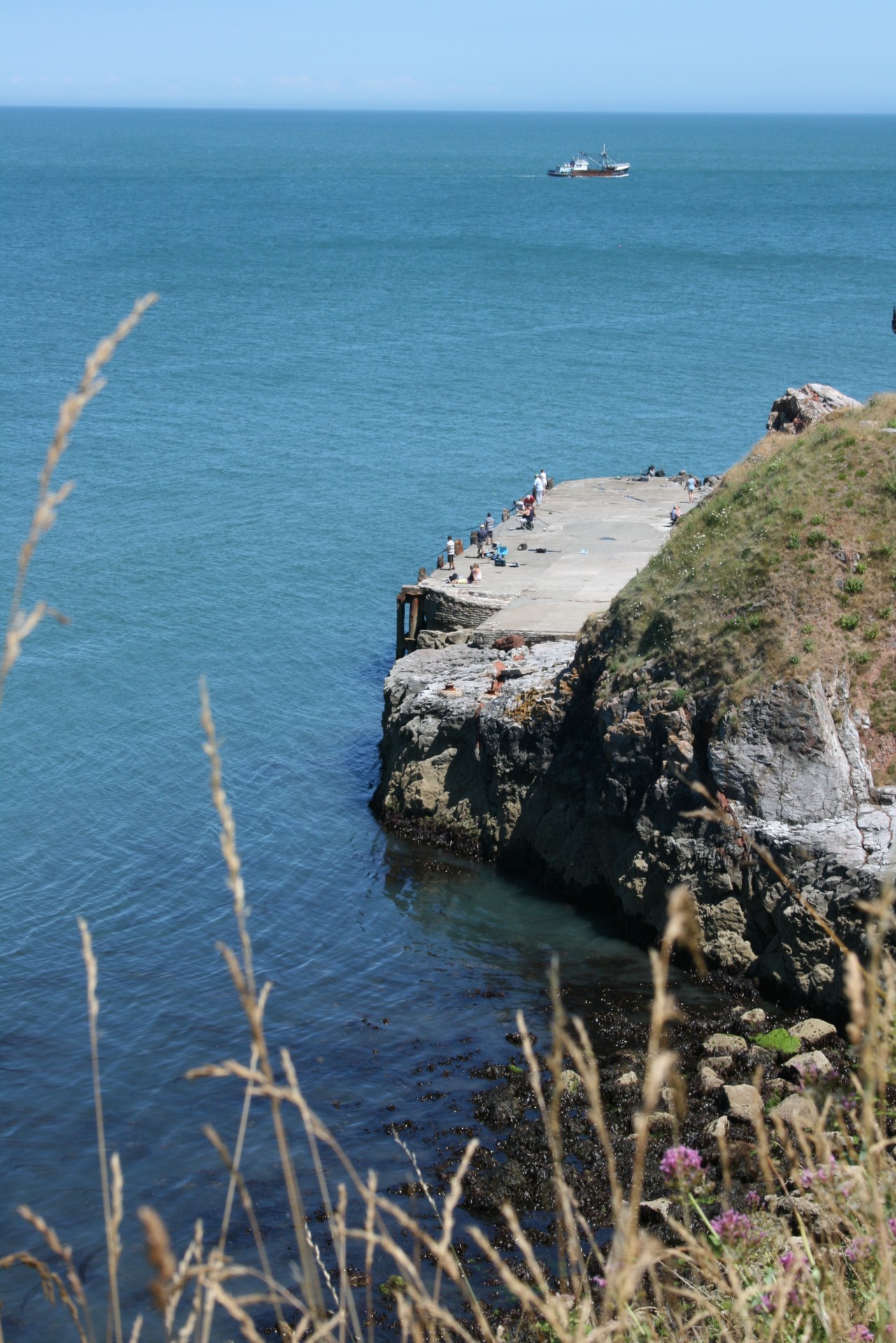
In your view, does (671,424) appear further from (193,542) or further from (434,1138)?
(434,1138)

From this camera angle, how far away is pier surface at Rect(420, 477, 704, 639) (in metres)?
36.5

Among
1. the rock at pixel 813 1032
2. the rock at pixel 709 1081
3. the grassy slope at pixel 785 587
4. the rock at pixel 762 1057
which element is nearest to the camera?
the rock at pixel 709 1081

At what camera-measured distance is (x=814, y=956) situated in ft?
73.2

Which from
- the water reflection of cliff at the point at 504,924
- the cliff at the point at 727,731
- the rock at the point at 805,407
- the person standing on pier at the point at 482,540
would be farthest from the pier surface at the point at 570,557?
the water reflection of cliff at the point at 504,924

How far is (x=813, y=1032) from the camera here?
20.8m

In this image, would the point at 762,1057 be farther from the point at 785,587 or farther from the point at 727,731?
the point at 785,587

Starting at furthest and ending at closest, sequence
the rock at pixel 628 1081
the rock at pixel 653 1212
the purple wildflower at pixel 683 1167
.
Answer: the rock at pixel 628 1081
the rock at pixel 653 1212
the purple wildflower at pixel 683 1167

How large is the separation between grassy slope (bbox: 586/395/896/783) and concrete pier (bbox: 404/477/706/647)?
570cm

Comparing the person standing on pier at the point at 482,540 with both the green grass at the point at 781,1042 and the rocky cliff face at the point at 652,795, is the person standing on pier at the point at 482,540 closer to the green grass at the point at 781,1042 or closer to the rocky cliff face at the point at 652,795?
the rocky cliff face at the point at 652,795

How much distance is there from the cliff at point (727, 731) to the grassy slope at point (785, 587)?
0.04m

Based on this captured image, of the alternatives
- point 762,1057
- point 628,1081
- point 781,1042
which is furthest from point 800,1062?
point 628,1081

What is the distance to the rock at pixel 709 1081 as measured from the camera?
63.8 ft

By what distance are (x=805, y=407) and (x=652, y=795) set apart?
523 inches

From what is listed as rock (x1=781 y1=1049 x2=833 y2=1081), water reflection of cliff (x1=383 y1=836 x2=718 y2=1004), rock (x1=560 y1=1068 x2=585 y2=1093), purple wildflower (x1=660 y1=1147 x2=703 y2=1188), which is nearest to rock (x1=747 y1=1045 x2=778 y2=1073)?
rock (x1=781 y1=1049 x2=833 y2=1081)
